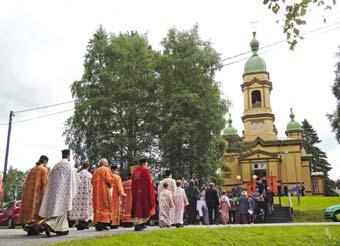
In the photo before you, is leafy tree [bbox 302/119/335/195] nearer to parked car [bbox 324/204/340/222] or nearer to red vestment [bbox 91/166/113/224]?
parked car [bbox 324/204/340/222]

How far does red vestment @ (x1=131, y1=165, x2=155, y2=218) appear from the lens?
41.2 feet

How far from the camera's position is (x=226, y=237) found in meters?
12.2

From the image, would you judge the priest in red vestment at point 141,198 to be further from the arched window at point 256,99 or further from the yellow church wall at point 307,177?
the arched window at point 256,99

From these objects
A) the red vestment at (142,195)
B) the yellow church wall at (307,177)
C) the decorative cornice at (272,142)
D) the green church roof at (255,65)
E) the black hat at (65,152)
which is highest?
the green church roof at (255,65)

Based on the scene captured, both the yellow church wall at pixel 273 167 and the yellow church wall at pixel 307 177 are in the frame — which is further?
the yellow church wall at pixel 307 177

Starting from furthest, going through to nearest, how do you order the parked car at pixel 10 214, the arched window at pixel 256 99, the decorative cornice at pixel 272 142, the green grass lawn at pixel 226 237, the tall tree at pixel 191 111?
1. the arched window at pixel 256 99
2. the decorative cornice at pixel 272 142
3. the tall tree at pixel 191 111
4. the parked car at pixel 10 214
5. the green grass lawn at pixel 226 237

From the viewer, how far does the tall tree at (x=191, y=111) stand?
30375 mm

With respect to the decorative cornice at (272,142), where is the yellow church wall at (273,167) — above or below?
below

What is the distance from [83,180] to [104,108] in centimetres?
1814

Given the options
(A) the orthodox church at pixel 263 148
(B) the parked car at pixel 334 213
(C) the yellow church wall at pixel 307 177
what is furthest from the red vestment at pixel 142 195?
(C) the yellow church wall at pixel 307 177

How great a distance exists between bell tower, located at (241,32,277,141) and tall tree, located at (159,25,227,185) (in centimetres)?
2735

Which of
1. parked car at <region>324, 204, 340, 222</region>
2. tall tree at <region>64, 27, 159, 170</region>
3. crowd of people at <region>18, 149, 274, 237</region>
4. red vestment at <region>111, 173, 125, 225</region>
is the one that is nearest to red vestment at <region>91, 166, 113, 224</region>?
crowd of people at <region>18, 149, 274, 237</region>

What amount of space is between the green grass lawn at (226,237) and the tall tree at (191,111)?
52.4 feet

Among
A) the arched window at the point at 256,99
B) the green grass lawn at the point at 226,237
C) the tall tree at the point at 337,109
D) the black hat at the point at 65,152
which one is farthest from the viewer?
the arched window at the point at 256,99
